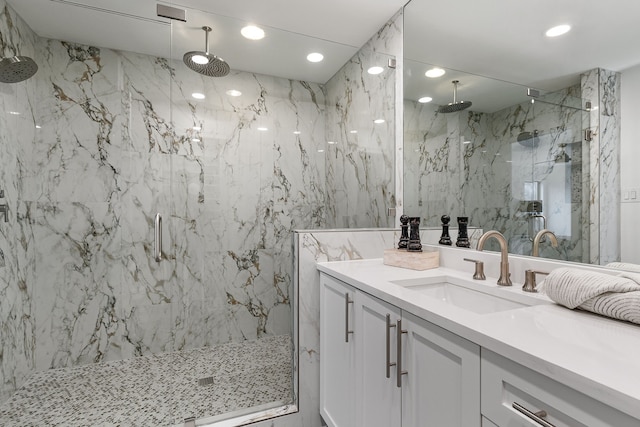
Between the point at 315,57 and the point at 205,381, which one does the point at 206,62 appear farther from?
the point at 205,381

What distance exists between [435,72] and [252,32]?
47.3 inches

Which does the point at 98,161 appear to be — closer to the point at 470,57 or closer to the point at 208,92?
the point at 208,92

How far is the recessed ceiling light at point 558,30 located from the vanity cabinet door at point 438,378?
1121 millimetres

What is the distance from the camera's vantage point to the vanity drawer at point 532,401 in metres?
0.48

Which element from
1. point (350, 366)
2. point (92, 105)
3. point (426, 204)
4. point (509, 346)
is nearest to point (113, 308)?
point (92, 105)

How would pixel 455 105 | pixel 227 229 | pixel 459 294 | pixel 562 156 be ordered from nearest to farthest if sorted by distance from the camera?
pixel 562 156, pixel 459 294, pixel 455 105, pixel 227 229

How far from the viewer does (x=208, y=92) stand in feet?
6.63

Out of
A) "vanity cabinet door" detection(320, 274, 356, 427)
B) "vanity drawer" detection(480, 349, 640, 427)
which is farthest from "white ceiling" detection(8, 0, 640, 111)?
"vanity cabinet door" detection(320, 274, 356, 427)

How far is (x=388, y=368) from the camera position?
1028mm

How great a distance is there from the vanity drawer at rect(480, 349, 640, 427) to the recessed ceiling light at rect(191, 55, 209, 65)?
2.13 meters

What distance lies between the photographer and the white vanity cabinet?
76cm

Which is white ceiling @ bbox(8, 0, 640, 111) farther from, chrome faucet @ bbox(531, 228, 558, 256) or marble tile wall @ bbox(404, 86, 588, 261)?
chrome faucet @ bbox(531, 228, 558, 256)

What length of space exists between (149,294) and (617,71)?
2.64m

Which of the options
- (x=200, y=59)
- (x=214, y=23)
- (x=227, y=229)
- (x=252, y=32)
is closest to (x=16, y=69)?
(x=200, y=59)
